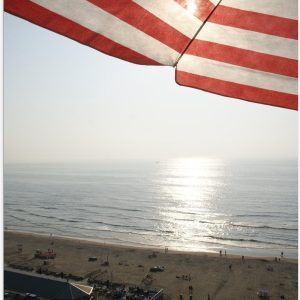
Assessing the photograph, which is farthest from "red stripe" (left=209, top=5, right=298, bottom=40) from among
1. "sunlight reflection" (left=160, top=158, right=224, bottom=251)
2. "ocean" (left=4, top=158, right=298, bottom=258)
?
"sunlight reflection" (left=160, top=158, right=224, bottom=251)

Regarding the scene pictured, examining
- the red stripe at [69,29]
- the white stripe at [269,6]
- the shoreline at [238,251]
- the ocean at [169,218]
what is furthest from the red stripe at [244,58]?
the ocean at [169,218]

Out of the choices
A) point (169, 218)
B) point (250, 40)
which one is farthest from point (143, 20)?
point (169, 218)

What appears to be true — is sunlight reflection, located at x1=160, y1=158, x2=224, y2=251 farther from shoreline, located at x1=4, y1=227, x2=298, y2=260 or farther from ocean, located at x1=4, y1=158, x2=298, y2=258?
shoreline, located at x1=4, y1=227, x2=298, y2=260

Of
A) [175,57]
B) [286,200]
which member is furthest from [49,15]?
[286,200]

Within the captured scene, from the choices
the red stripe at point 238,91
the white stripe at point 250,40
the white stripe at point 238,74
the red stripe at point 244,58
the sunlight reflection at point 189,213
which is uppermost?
the white stripe at point 250,40

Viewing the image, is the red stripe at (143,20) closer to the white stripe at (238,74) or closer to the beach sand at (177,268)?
the white stripe at (238,74)

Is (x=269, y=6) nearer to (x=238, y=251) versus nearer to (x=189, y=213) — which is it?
(x=238, y=251)
